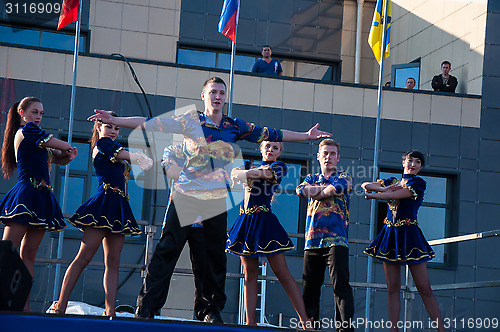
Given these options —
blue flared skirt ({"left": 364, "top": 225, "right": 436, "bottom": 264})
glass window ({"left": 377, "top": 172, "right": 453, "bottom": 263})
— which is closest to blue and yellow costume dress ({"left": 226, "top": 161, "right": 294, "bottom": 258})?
blue flared skirt ({"left": 364, "top": 225, "right": 436, "bottom": 264})

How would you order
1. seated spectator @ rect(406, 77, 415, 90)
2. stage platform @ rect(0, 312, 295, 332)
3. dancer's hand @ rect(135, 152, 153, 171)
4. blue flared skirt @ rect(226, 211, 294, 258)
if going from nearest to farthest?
stage platform @ rect(0, 312, 295, 332), dancer's hand @ rect(135, 152, 153, 171), blue flared skirt @ rect(226, 211, 294, 258), seated spectator @ rect(406, 77, 415, 90)

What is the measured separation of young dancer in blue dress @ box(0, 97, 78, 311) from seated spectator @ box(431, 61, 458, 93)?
8158 millimetres

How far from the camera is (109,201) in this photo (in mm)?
6387

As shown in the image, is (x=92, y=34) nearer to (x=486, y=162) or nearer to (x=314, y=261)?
(x=486, y=162)

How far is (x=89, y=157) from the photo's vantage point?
12.0 metres

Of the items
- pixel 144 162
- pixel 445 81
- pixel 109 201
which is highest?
pixel 445 81

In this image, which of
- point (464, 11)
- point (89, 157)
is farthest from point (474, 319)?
point (89, 157)

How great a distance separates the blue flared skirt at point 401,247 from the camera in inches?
258

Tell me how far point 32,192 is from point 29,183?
0.27 ft

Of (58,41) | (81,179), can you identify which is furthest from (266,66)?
(58,41)

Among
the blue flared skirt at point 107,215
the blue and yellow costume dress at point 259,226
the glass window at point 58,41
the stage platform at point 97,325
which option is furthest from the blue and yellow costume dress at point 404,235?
the glass window at point 58,41

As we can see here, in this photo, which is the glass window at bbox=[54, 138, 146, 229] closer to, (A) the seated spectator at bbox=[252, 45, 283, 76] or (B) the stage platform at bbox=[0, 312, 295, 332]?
(A) the seated spectator at bbox=[252, 45, 283, 76]

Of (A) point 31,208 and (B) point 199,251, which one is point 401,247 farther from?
(A) point 31,208

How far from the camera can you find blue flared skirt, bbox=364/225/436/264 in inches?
258
